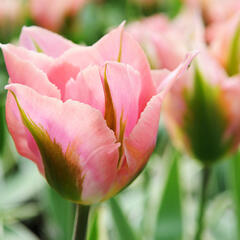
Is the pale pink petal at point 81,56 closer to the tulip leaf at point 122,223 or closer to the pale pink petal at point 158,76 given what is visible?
the pale pink petal at point 158,76

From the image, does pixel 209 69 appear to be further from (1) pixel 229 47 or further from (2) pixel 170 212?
(2) pixel 170 212

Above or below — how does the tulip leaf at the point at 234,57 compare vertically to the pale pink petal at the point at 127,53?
below

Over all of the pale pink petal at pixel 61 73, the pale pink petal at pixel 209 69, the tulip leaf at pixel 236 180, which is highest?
the pale pink petal at pixel 61 73

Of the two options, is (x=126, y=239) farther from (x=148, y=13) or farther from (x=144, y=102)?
(x=148, y=13)

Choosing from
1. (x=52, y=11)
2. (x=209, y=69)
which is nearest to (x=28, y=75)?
(x=209, y=69)

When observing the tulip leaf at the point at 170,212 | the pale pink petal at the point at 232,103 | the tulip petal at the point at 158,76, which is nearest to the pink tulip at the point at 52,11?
the tulip leaf at the point at 170,212

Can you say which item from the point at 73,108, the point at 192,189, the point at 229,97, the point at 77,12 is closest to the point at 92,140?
the point at 73,108
